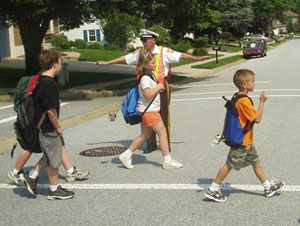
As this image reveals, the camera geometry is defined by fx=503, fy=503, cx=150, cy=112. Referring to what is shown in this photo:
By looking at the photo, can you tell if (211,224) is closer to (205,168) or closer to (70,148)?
(205,168)

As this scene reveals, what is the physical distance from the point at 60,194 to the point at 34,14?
46.4ft

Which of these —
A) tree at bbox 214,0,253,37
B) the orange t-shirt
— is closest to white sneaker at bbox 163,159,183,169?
the orange t-shirt

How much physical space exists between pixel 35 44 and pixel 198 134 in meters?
11.7

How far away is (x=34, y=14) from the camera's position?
1847 centimetres

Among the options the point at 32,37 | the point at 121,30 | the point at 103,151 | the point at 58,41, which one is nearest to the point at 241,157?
the point at 103,151

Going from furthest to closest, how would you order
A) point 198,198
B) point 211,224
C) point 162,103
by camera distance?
point 162,103 < point 198,198 < point 211,224

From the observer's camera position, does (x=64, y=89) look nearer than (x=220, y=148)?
No

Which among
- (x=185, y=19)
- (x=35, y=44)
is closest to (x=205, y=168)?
(x=35, y=44)

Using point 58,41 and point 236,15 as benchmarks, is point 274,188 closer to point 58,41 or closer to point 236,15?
point 58,41

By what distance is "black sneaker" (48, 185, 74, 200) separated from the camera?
5.47 metres

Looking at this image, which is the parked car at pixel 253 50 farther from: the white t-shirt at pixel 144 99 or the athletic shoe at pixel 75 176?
the athletic shoe at pixel 75 176

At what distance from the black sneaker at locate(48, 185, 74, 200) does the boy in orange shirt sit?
151cm

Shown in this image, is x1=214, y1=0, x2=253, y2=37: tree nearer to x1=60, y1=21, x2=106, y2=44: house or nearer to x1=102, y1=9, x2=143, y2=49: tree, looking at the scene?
x1=60, y1=21, x2=106, y2=44: house

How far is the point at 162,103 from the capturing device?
7.20 m
